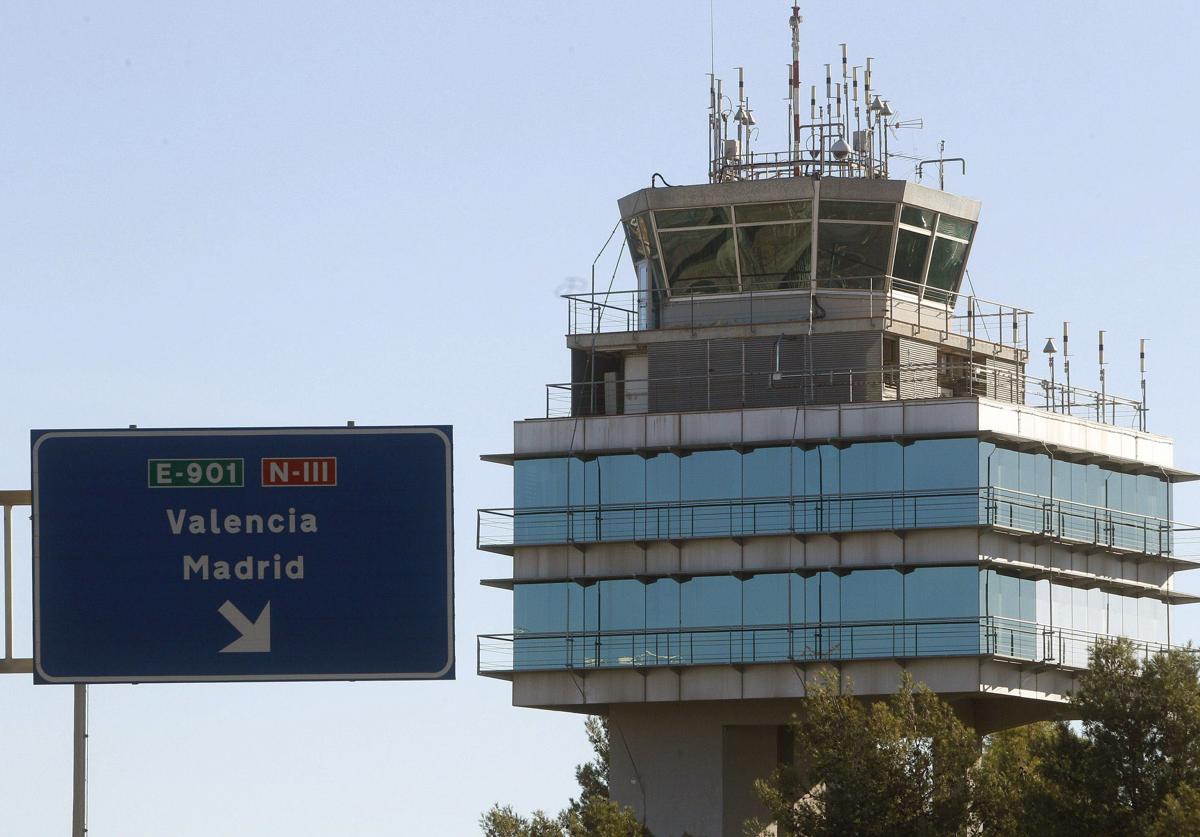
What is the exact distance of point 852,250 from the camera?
94938 mm

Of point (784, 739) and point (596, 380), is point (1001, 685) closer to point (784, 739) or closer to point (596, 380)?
point (784, 739)

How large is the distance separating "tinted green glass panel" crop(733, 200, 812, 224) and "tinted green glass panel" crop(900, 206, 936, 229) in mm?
3071

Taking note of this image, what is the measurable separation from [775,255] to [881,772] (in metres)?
19.7

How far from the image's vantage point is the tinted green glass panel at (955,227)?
95.9m

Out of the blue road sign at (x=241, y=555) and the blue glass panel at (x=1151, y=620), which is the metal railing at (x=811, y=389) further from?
the blue road sign at (x=241, y=555)

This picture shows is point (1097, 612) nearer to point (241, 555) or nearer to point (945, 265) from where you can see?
point (945, 265)

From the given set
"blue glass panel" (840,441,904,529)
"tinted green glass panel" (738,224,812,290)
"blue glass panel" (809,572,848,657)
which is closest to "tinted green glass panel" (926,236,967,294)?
"tinted green glass panel" (738,224,812,290)

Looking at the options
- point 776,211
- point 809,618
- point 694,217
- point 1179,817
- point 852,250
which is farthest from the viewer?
point 694,217

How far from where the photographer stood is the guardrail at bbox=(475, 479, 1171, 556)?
90375 millimetres

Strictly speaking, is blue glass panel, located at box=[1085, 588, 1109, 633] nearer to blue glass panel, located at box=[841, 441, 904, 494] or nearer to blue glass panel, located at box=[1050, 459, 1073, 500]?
blue glass panel, located at box=[1050, 459, 1073, 500]

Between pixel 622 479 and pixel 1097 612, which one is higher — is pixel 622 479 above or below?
above

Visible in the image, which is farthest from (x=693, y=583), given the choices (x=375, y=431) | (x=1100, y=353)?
(x=375, y=431)

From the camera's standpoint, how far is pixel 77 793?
31234 mm

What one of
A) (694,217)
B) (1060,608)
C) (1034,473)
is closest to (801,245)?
(694,217)
